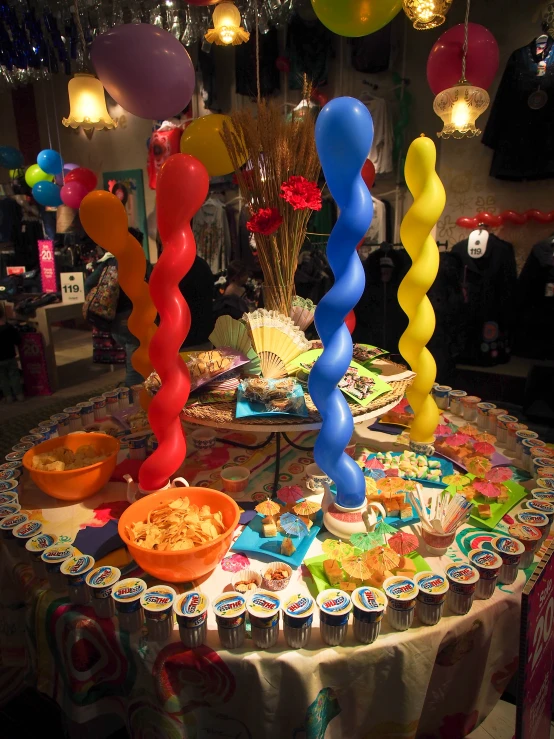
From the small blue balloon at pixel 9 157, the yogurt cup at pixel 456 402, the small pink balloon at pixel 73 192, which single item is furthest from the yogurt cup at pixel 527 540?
the small blue balloon at pixel 9 157

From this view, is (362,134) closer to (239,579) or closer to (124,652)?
(239,579)

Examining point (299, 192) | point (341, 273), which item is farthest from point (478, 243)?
point (341, 273)

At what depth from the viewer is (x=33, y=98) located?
23.2 ft

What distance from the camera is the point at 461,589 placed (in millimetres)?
1004

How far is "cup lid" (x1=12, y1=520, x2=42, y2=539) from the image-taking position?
1220 millimetres

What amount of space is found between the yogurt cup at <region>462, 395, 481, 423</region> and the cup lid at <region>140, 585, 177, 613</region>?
4.57 ft

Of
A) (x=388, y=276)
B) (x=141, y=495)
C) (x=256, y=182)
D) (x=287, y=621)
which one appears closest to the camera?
(x=287, y=621)

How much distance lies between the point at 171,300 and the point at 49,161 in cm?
482

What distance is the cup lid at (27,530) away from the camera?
4.00ft

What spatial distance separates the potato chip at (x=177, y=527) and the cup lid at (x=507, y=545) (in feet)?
2.04

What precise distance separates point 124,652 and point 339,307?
867mm

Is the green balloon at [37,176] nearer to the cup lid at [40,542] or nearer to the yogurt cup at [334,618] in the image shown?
the cup lid at [40,542]

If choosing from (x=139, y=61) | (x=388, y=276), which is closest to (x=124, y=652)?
(x=139, y=61)

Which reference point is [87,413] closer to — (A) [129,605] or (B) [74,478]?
(B) [74,478]
